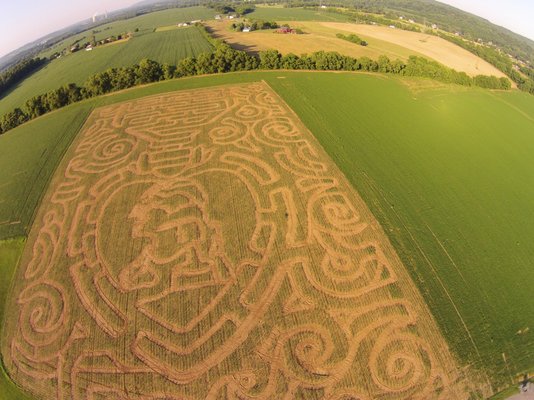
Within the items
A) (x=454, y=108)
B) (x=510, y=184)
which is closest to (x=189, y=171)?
(x=510, y=184)

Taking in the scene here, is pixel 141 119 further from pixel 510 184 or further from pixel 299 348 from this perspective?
pixel 510 184

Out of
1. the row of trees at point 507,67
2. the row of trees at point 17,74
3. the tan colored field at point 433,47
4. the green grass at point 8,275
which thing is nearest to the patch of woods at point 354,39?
the tan colored field at point 433,47

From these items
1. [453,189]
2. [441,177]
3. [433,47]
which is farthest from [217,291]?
[433,47]

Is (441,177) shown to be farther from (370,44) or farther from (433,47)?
(433,47)

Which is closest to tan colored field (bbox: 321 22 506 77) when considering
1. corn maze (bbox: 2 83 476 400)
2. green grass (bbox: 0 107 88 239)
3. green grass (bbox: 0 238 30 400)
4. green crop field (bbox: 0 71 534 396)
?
green crop field (bbox: 0 71 534 396)

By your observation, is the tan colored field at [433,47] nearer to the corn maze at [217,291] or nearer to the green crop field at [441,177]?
the green crop field at [441,177]
